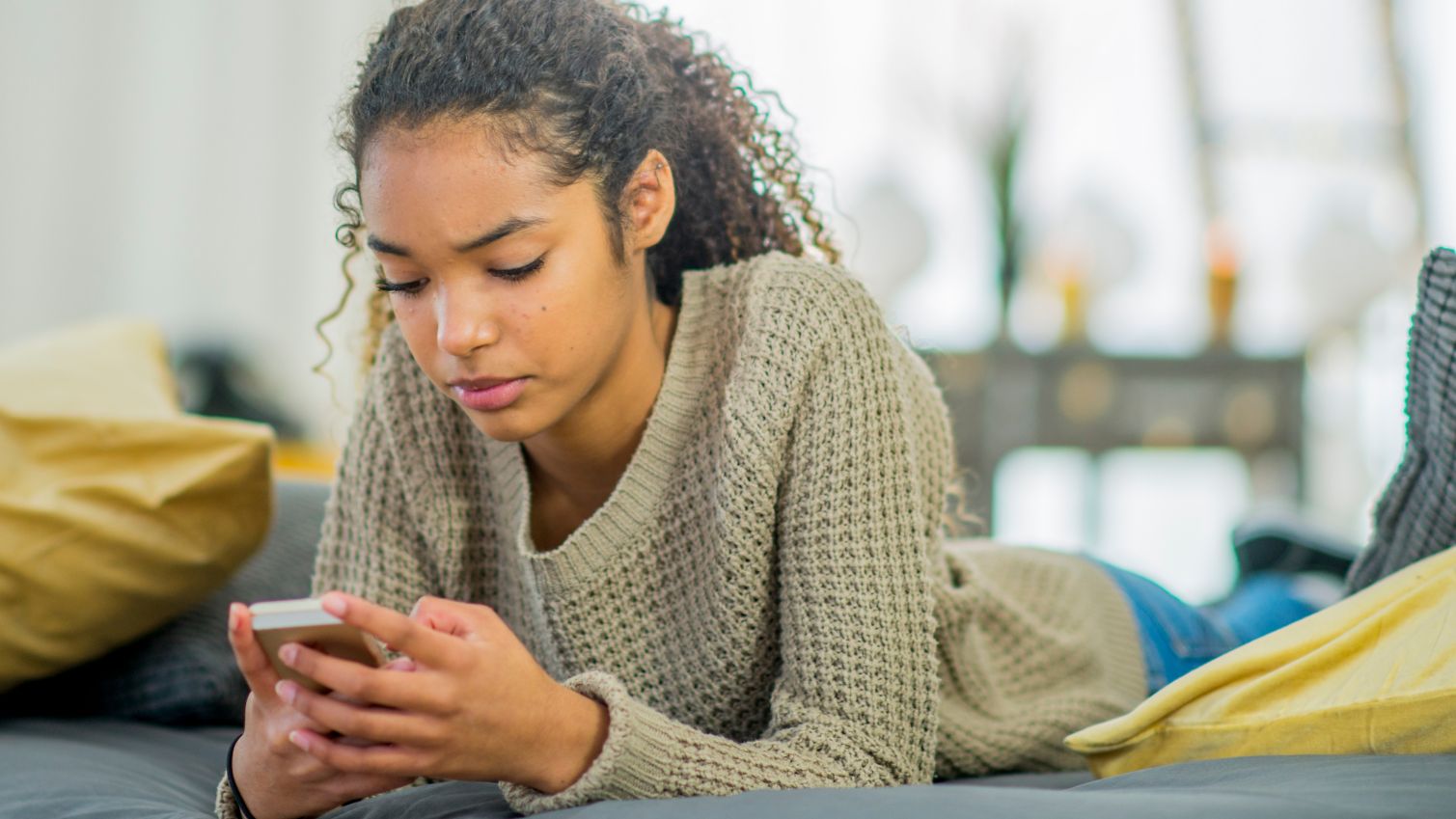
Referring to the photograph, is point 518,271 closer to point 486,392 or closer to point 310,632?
point 486,392

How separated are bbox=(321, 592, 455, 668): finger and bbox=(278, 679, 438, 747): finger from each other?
0.04 metres

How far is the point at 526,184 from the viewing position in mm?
1023

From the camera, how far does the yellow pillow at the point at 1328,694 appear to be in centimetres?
97

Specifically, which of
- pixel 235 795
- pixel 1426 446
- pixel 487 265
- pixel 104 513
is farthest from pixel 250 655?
pixel 1426 446

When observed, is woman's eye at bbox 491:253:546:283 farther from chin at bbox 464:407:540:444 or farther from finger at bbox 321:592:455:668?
finger at bbox 321:592:455:668

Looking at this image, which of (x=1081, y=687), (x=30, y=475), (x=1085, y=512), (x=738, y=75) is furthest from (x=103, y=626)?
(x=1085, y=512)

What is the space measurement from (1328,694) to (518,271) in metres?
0.67

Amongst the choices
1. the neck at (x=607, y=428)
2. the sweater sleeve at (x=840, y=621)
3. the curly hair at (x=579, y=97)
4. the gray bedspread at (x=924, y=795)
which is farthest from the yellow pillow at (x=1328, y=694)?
the curly hair at (x=579, y=97)

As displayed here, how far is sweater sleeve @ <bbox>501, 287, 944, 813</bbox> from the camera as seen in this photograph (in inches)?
38.7

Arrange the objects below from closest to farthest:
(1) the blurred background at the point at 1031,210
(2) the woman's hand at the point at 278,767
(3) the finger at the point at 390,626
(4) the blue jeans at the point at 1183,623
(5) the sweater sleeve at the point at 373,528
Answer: (3) the finger at the point at 390,626 < (2) the woman's hand at the point at 278,767 < (5) the sweater sleeve at the point at 373,528 < (4) the blue jeans at the point at 1183,623 < (1) the blurred background at the point at 1031,210

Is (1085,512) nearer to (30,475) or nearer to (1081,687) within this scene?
(1081,687)

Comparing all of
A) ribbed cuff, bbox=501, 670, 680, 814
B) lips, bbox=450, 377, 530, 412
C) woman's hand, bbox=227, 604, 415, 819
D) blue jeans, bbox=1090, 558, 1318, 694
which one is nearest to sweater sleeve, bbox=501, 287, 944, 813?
ribbed cuff, bbox=501, 670, 680, 814

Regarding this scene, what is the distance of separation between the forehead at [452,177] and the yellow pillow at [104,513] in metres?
0.57

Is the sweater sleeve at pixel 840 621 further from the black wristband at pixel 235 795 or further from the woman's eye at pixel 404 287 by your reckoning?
the woman's eye at pixel 404 287
